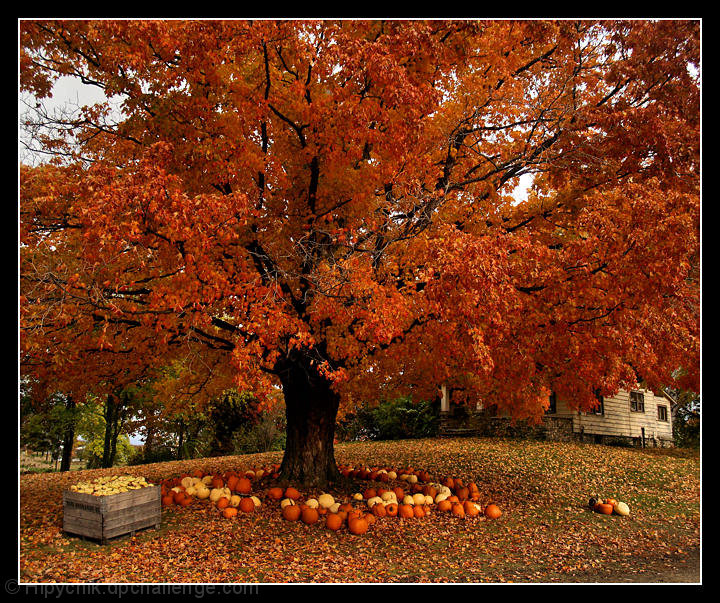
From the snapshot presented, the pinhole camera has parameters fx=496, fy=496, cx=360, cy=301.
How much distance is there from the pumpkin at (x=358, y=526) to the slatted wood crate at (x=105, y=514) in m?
3.20

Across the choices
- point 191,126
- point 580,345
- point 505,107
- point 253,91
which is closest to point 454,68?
point 505,107

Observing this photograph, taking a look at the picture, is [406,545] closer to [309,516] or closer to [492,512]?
[309,516]

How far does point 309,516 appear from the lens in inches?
339

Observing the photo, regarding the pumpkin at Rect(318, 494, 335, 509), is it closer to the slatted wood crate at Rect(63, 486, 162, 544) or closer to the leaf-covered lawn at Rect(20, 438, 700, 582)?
the leaf-covered lawn at Rect(20, 438, 700, 582)

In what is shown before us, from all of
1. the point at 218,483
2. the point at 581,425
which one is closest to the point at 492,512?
the point at 218,483

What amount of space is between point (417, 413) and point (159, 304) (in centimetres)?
1741

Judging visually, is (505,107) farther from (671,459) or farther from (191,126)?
(671,459)

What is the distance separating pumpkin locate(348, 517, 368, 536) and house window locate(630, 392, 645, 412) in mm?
19018

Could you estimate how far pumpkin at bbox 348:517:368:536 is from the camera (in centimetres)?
816

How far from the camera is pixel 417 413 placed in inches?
895

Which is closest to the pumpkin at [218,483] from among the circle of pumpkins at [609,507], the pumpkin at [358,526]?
the pumpkin at [358,526]

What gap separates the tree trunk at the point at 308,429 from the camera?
10344 mm

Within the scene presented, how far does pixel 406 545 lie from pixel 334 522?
129 cm

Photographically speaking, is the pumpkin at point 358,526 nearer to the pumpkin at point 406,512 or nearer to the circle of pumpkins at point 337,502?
the circle of pumpkins at point 337,502
